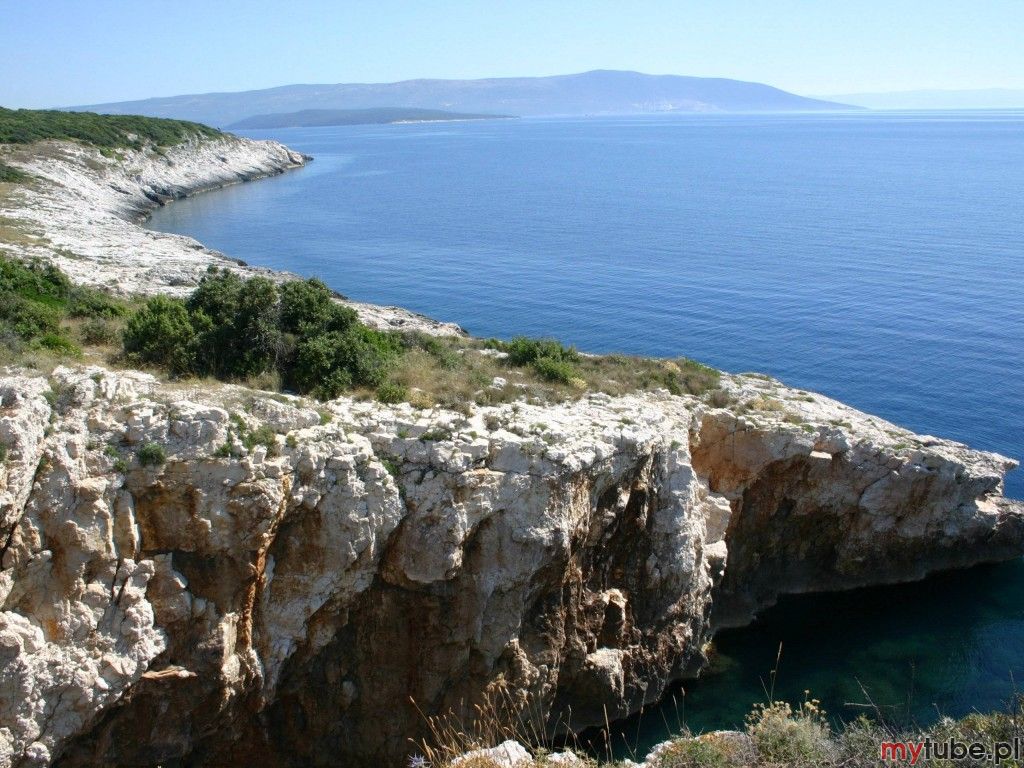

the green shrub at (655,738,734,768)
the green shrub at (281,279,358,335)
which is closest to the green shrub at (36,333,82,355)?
the green shrub at (281,279,358,335)

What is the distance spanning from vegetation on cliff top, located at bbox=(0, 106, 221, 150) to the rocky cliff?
257ft

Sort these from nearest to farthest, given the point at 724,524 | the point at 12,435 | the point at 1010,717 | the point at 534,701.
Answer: the point at 1010,717, the point at 12,435, the point at 534,701, the point at 724,524

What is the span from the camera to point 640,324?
166ft

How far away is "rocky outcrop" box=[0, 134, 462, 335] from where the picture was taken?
3903 cm

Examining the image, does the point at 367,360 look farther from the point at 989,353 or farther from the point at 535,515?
the point at 989,353

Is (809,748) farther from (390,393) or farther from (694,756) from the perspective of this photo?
(390,393)

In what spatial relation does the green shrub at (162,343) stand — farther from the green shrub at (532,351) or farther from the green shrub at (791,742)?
the green shrub at (791,742)

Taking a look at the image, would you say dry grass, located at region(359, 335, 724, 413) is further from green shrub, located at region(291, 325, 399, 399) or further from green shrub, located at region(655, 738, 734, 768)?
green shrub, located at region(655, 738, 734, 768)

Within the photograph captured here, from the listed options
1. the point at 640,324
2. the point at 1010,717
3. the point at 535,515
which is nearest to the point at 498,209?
the point at 640,324

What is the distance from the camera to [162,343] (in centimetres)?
2025

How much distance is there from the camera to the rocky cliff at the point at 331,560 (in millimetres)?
15430

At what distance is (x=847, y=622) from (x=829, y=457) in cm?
532

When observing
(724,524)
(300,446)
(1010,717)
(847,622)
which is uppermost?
(300,446)

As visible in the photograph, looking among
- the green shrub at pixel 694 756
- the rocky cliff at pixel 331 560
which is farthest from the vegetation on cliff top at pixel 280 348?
the green shrub at pixel 694 756
